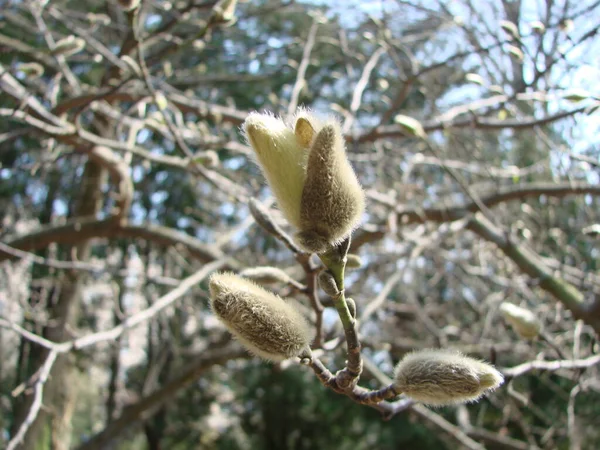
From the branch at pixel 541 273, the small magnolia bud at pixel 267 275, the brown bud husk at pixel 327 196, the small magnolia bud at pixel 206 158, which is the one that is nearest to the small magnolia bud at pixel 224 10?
the small magnolia bud at pixel 206 158

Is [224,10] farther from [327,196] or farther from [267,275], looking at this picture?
[327,196]

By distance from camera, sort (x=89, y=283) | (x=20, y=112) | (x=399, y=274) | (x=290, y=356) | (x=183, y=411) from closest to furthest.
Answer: (x=290, y=356)
(x=20, y=112)
(x=399, y=274)
(x=89, y=283)
(x=183, y=411)

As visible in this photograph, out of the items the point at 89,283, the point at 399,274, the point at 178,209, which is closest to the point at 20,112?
the point at 399,274

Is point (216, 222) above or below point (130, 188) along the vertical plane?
below

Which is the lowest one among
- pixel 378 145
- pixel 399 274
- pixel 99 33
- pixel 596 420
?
pixel 596 420

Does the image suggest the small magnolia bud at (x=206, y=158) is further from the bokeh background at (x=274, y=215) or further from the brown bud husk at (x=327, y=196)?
the brown bud husk at (x=327, y=196)

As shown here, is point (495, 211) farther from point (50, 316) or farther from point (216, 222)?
point (50, 316)

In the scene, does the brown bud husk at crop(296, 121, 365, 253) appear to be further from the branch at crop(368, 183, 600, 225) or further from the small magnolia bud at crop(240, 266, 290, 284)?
the branch at crop(368, 183, 600, 225)
